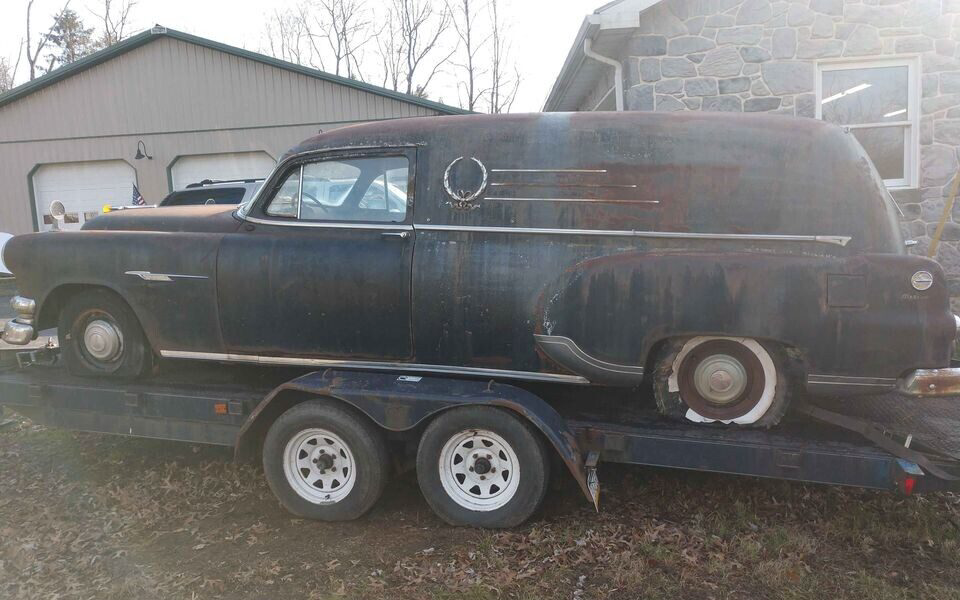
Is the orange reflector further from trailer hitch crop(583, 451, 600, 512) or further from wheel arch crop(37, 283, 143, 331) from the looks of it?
wheel arch crop(37, 283, 143, 331)

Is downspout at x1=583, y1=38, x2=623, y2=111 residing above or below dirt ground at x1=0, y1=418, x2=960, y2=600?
above

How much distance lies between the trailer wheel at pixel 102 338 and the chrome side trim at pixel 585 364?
2701 millimetres

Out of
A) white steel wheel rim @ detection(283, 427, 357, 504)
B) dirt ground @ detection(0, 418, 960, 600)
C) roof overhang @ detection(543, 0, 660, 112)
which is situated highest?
roof overhang @ detection(543, 0, 660, 112)

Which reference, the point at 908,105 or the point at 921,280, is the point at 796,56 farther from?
the point at 921,280

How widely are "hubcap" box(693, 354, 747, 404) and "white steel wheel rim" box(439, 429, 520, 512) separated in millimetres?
1154

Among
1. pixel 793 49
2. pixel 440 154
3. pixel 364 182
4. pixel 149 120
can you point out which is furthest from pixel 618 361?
pixel 149 120

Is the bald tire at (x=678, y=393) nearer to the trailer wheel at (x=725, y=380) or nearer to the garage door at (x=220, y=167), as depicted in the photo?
the trailer wheel at (x=725, y=380)

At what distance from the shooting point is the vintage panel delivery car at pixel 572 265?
3.38 m

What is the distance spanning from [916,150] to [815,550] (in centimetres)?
638

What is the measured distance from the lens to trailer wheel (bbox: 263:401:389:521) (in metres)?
3.79

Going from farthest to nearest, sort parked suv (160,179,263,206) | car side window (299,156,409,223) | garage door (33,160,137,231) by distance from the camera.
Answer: garage door (33,160,137,231), parked suv (160,179,263,206), car side window (299,156,409,223)

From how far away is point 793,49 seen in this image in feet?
25.8

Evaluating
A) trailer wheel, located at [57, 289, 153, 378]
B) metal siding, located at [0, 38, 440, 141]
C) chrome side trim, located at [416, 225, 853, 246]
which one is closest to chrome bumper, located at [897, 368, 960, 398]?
chrome side trim, located at [416, 225, 853, 246]

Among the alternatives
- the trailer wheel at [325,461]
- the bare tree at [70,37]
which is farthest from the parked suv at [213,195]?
the bare tree at [70,37]
